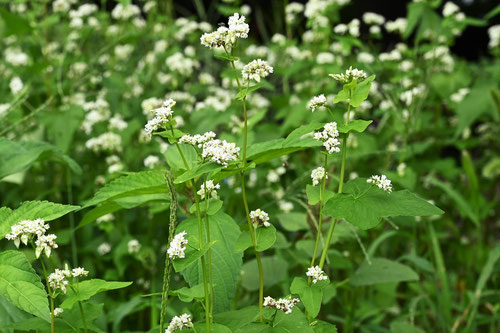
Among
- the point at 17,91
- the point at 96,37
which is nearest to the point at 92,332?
the point at 17,91

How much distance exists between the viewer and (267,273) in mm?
1790

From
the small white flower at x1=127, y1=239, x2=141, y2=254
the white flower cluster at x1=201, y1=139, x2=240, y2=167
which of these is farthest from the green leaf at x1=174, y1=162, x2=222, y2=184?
the small white flower at x1=127, y1=239, x2=141, y2=254

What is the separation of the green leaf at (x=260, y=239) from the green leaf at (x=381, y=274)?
25.1 inches

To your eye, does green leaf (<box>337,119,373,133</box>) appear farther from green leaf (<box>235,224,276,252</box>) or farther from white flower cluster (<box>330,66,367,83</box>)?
green leaf (<box>235,224,276,252</box>)

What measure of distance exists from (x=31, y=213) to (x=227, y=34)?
493mm

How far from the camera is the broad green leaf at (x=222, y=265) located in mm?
1211

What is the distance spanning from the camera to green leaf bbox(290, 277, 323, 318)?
3.45 feet

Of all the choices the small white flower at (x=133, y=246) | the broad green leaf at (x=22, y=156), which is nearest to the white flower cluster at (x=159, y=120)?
the broad green leaf at (x=22, y=156)

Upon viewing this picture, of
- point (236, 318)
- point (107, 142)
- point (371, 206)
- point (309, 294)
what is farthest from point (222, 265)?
point (107, 142)

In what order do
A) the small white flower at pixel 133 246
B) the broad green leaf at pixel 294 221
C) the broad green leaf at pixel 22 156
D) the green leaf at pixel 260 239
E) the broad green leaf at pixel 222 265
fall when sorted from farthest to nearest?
the small white flower at pixel 133 246
the broad green leaf at pixel 294 221
the broad green leaf at pixel 22 156
the broad green leaf at pixel 222 265
the green leaf at pixel 260 239

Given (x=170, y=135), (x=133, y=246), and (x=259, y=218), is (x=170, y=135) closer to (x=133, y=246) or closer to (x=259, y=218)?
(x=259, y=218)

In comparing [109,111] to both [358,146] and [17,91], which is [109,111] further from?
[358,146]

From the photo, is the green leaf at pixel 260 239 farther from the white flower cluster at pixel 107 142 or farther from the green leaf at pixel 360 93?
the white flower cluster at pixel 107 142

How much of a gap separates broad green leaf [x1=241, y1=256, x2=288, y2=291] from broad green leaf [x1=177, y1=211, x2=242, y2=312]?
518mm
